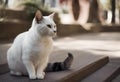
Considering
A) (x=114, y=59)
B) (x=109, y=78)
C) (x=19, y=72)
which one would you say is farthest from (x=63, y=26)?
(x=19, y=72)

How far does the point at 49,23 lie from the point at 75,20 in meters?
20.0

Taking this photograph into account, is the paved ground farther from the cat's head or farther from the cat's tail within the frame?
the cat's head

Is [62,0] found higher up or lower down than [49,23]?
lower down

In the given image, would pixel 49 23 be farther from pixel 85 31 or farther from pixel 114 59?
pixel 85 31

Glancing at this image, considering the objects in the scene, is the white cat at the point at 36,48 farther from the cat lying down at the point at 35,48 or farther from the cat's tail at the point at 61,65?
the cat's tail at the point at 61,65

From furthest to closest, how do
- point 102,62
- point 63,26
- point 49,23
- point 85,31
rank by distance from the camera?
point 85,31
point 63,26
point 102,62
point 49,23

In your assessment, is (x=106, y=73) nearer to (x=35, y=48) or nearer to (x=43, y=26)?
(x=35, y=48)

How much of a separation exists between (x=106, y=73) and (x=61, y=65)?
4.52 feet

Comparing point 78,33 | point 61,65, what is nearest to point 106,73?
point 61,65

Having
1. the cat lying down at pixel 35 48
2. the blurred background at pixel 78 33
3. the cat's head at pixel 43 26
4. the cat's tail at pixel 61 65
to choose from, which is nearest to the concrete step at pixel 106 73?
the blurred background at pixel 78 33

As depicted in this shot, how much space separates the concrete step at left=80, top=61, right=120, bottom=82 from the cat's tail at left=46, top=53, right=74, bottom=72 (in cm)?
43

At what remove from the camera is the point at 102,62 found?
801cm

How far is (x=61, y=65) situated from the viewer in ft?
19.4

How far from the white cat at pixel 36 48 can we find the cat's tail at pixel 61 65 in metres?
0.70
